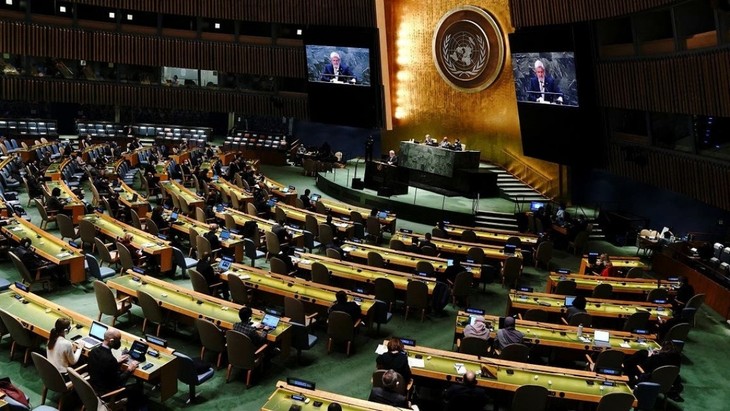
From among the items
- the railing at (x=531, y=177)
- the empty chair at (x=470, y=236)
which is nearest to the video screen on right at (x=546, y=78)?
the railing at (x=531, y=177)

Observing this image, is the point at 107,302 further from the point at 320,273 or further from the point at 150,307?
the point at 320,273

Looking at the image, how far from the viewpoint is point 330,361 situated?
1027 cm

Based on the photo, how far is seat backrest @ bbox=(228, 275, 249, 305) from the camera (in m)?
11.4

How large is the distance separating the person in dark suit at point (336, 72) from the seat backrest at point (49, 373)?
22293 millimetres

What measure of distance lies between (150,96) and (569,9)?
21540 millimetres

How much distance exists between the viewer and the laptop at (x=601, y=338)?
387 inches

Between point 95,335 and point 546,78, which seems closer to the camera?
point 95,335

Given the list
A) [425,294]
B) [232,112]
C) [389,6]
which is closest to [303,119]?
[232,112]

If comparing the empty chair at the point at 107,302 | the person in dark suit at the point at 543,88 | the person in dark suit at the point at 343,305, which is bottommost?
the person in dark suit at the point at 343,305

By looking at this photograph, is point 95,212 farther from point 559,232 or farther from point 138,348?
point 559,232

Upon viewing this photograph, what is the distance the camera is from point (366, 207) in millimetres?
23125

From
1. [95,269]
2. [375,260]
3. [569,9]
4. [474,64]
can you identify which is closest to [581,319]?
[375,260]

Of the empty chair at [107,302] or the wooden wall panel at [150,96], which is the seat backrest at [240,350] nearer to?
the empty chair at [107,302]

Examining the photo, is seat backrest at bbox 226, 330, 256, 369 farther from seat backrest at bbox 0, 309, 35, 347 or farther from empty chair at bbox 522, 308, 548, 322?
empty chair at bbox 522, 308, 548, 322
